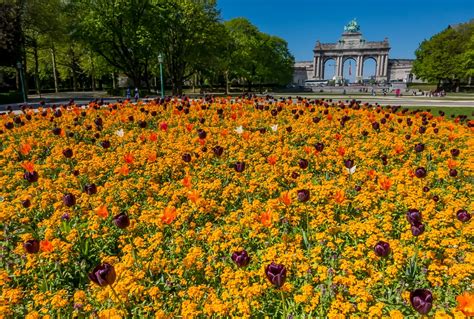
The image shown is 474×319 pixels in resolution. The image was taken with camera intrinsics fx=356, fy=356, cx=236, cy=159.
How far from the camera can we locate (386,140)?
29.7ft

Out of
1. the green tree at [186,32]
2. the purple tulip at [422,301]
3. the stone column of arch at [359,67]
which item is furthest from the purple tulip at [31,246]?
the stone column of arch at [359,67]

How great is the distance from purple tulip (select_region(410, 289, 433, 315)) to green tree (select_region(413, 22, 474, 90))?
77.3 m

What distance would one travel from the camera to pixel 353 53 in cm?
13338

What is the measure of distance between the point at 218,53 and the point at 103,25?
600 inches

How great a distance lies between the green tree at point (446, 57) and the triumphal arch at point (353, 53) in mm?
50526

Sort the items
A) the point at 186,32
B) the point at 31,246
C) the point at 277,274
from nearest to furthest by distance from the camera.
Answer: the point at 277,274 < the point at 31,246 < the point at 186,32

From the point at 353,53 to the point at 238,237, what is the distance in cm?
14209

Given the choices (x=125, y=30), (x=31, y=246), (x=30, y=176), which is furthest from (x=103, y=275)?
(x=125, y=30)

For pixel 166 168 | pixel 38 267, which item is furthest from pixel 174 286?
pixel 166 168

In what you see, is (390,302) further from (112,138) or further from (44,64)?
(44,64)

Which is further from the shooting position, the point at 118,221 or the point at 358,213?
the point at 358,213

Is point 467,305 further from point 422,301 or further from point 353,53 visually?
point 353,53

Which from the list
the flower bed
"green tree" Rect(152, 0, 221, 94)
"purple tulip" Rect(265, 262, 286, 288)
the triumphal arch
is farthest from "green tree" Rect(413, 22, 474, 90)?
"purple tulip" Rect(265, 262, 286, 288)

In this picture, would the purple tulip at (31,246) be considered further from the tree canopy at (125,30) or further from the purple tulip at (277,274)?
the tree canopy at (125,30)
